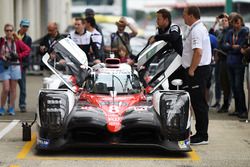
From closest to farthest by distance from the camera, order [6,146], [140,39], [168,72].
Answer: [6,146] → [168,72] → [140,39]

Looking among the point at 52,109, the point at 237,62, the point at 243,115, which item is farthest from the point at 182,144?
the point at 237,62

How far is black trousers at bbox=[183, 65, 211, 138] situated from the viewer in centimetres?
1050

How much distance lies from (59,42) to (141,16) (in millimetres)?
18948

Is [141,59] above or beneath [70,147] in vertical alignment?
above

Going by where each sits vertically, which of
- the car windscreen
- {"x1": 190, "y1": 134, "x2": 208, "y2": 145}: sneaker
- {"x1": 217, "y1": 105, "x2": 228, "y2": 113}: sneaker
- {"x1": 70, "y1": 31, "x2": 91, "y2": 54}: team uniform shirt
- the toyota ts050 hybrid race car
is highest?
{"x1": 70, "y1": 31, "x2": 91, "y2": 54}: team uniform shirt

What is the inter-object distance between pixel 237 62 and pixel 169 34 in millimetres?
2898

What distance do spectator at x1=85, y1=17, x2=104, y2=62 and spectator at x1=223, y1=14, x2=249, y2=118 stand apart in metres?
2.44

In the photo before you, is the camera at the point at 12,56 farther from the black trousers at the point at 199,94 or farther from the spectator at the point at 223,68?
the black trousers at the point at 199,94

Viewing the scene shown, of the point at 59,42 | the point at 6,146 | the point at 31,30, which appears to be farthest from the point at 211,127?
the point at 31,30

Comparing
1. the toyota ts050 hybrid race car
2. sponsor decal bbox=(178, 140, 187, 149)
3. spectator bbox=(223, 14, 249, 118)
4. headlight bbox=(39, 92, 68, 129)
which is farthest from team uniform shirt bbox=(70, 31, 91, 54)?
sponsor decal bbox=(178, 140, 187, 149)

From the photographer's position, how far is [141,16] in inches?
1182

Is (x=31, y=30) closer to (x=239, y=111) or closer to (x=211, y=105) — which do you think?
(x=211, y=105)

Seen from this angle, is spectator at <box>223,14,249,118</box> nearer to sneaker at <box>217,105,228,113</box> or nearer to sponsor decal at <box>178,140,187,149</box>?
sneaker at <box>217,105,228,113</box>

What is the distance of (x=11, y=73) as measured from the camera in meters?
13.6
